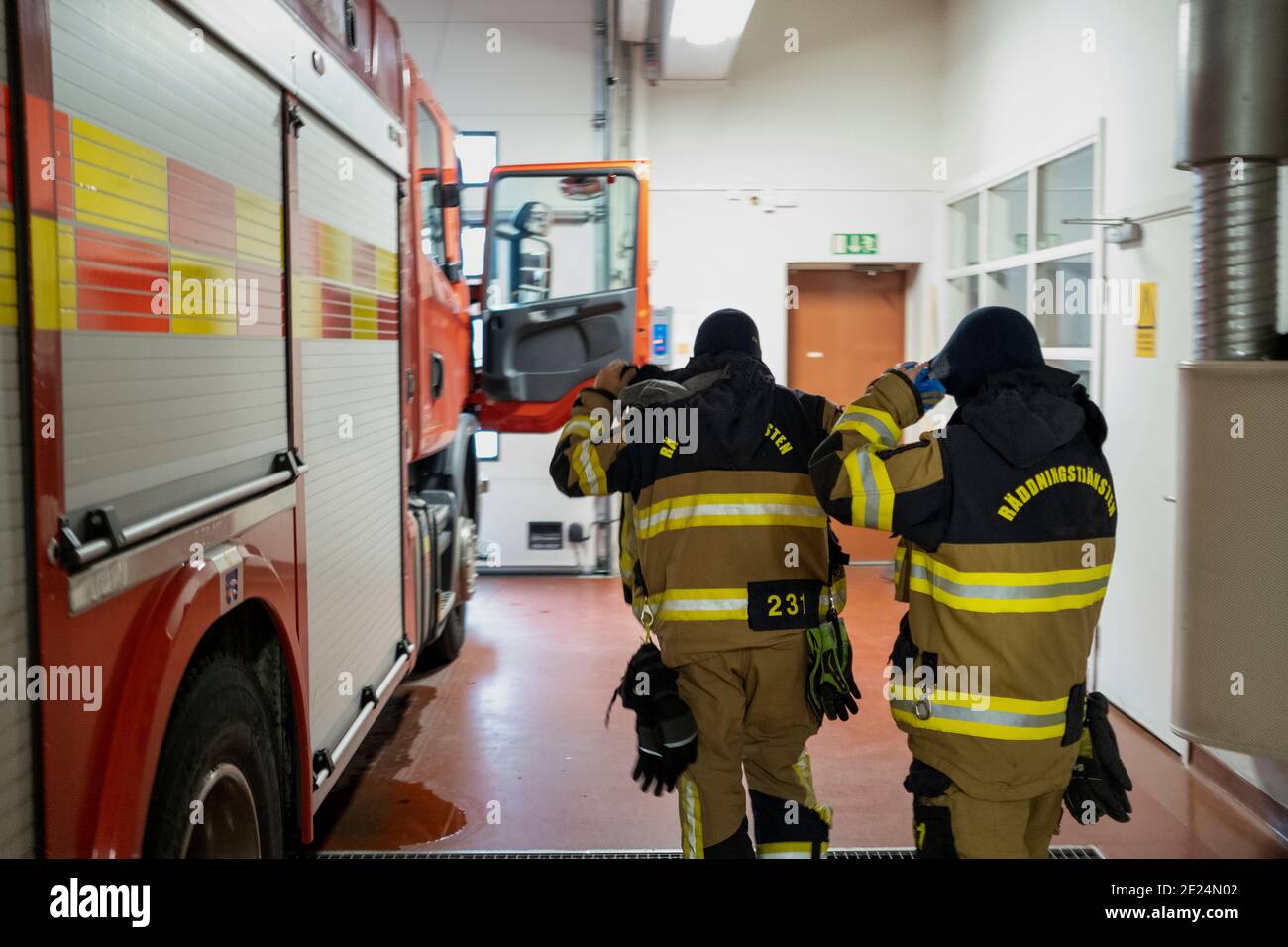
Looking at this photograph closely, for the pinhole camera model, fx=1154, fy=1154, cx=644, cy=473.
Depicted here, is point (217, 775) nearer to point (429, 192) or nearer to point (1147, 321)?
point (429, 192)

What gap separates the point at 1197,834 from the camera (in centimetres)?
400

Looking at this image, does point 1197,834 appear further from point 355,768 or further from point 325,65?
point 325,65

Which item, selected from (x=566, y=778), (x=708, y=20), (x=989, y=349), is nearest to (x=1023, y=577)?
(x=989, y=349)

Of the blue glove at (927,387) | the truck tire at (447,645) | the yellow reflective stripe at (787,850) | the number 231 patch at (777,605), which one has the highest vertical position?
the blue glove at (927,387)

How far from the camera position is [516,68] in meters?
8.20

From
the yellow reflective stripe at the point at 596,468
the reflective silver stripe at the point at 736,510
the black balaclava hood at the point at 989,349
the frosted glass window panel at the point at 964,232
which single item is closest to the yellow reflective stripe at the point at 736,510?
the reflective silver stripe at the point at 736,510

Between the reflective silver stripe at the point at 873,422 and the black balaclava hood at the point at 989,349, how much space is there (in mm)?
178

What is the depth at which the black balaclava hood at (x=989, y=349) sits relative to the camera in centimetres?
251

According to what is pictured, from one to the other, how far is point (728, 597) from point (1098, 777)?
3.05 feet

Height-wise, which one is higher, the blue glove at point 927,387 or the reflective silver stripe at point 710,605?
the blue glove at point 927,387

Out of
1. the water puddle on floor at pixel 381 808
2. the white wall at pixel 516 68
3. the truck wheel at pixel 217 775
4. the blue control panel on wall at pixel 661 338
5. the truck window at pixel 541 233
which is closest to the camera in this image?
the truck wheel at pixel 217 775

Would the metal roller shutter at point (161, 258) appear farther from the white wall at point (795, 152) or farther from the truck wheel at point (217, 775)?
the white wall at point (795, 152)

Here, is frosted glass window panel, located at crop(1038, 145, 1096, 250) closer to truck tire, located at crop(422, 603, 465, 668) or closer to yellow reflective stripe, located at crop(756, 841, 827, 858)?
truck tire, located at crop(422, 603, 465, 668)
